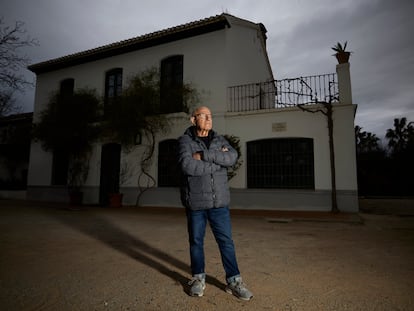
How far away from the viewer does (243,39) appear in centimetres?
1122

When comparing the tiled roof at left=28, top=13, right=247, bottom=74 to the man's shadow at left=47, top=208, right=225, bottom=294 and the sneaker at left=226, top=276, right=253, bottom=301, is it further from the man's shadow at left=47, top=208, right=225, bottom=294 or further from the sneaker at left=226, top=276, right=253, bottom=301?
the sneaker at left=226, top=276, right=253, bottom=301

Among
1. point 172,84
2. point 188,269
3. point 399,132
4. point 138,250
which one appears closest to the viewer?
point 188,269

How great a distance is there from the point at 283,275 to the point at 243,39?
10737 millimetres

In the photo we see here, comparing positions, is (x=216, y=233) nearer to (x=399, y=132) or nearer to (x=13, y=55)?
(x=13, y=55)

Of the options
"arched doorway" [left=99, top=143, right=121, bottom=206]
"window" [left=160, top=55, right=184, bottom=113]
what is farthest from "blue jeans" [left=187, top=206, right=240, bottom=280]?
"arched doorway" [left=99, top=143, right=121, bottom=206]

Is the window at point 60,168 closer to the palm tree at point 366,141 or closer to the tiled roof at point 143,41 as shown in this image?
the tiled roof at point 143,41

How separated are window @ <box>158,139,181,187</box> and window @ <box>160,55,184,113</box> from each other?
1.37 m

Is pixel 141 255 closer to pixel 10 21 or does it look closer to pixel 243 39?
pixel 10 21

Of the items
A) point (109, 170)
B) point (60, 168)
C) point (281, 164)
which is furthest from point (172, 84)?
point (60, 168)

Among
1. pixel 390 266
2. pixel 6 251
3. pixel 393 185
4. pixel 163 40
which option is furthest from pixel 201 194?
pixel 393 185

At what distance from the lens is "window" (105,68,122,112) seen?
12164mm

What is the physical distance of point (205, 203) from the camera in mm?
2092

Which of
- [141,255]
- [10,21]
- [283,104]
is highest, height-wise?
[10,21]

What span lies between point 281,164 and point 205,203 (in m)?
7.37
